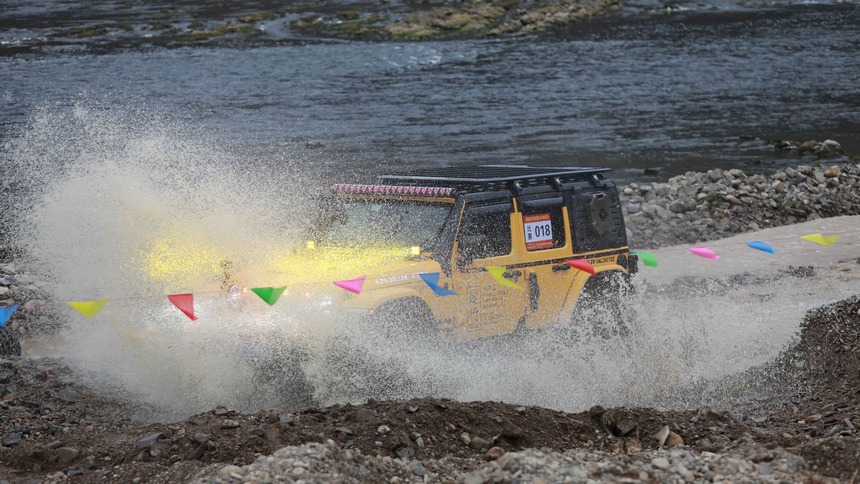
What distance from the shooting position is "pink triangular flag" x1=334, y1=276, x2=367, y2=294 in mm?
8172

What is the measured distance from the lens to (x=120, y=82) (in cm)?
3080

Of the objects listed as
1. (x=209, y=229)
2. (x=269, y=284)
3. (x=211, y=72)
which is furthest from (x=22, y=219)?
(x=211, y=72)

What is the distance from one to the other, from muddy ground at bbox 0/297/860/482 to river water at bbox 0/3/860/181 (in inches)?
560

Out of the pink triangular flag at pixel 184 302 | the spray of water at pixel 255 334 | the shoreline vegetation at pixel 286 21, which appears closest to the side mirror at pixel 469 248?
the spray of water at pixel 255 334

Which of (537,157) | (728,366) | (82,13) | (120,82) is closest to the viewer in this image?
(728,366)

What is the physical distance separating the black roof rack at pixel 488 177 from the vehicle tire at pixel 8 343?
13.5ft

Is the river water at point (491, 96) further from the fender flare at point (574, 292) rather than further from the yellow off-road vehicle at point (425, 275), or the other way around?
the fender flare at point (574, 292)

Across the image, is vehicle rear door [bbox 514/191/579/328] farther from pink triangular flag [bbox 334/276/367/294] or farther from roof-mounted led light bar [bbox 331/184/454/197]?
pink triangular flag [bbox 334/276/367/294]

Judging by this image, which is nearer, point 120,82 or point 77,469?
point 77,469

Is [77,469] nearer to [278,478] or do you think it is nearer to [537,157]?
[278,478]

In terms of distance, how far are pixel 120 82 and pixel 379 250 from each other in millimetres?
24570

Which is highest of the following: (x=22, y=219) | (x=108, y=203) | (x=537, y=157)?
(x=108, y=203)

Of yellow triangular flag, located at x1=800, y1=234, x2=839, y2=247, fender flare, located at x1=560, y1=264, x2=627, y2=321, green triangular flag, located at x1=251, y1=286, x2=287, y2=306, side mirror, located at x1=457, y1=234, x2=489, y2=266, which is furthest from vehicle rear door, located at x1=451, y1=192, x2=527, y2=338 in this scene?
yellow triangular flag, located at x1=800, y1=234, x2=839, y2=247

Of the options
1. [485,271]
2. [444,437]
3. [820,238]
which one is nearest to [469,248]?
[485,271]
